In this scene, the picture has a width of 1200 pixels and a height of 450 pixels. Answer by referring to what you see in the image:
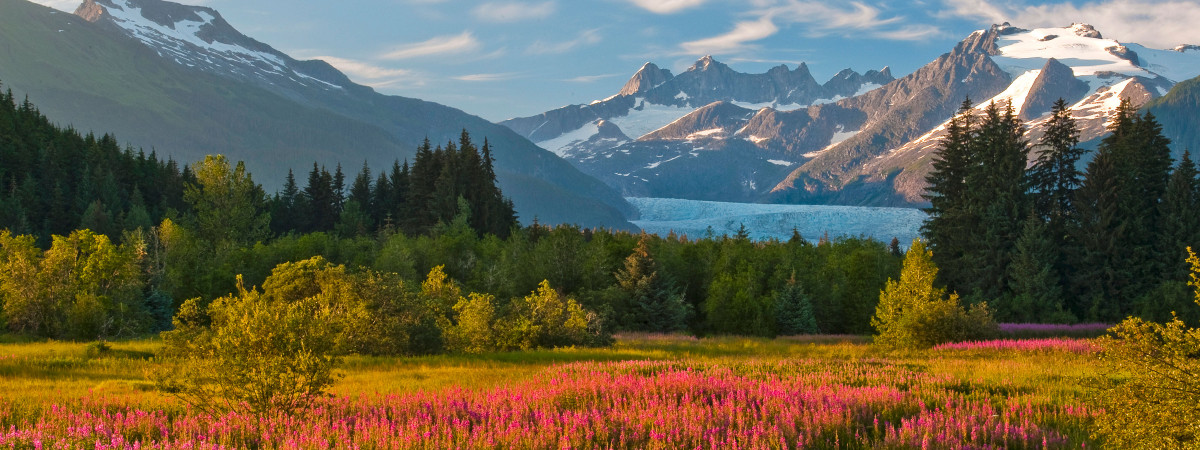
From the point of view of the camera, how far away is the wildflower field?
7.20m

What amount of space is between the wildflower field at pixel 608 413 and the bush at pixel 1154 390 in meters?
1.21

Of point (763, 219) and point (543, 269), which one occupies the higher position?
point (763, 219)

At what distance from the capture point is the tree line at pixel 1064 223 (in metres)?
44.7

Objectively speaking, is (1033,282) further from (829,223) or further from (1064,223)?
(829,223)

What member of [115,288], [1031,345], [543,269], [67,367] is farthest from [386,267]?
[1031,345]

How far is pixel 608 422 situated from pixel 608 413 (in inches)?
13.2

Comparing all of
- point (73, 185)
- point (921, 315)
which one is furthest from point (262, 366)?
point (73, 185)

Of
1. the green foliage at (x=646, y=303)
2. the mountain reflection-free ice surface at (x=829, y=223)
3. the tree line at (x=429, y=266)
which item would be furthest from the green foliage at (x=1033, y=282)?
the mountain reflection-free ice surface at (x=829, y=223)

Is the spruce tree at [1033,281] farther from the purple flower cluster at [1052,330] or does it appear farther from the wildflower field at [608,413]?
the wildflower field at [608,413]

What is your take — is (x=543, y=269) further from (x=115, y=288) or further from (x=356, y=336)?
(x=356, y=336)

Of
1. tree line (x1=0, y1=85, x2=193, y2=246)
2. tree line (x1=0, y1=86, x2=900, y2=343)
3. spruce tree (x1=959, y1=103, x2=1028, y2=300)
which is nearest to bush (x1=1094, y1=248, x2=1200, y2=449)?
tree line (x1=0, y1=86, x2=900, y2=343)

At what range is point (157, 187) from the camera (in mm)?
92875

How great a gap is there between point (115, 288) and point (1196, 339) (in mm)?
40615

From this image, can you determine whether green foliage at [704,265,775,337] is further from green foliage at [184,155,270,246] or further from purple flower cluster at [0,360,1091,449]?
green foliage at [184,155,270,246]
